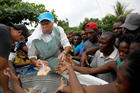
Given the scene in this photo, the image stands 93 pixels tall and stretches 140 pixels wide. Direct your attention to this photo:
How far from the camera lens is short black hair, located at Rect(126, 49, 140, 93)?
2.38 feet

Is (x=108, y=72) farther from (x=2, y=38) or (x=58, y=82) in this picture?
(x=2, y=38)

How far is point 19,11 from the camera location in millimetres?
4105

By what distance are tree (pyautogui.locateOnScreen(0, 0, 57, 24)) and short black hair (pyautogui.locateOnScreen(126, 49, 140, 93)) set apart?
413cm

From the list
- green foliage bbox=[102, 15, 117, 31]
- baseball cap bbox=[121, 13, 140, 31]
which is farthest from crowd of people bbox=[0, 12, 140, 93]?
green foliage bbox=[102, 15, 117, 31]

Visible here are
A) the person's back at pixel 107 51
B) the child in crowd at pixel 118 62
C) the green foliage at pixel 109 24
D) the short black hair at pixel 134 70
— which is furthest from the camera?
the green foliage at pixel 109 24

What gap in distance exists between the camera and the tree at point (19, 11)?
3.94m

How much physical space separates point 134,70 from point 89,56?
6.74 ft

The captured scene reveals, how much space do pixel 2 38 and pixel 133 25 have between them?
205 centimetres

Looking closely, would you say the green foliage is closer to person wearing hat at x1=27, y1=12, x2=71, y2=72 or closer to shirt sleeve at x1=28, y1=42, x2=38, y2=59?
person wearing hat at x1=27, y1=12, x2=71, y2=72

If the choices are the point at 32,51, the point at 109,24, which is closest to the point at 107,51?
the point at 32,51

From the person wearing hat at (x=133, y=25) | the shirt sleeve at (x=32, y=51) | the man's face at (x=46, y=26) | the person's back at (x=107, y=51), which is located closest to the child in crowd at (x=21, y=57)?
the shirt sleeve at (x=32, y=51)

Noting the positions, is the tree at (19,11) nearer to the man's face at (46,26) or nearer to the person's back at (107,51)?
the man's face at (46,26)

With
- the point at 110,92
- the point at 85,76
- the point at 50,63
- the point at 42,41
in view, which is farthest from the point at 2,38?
the point at 110,92

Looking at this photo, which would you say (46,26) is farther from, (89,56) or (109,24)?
(109,24)
